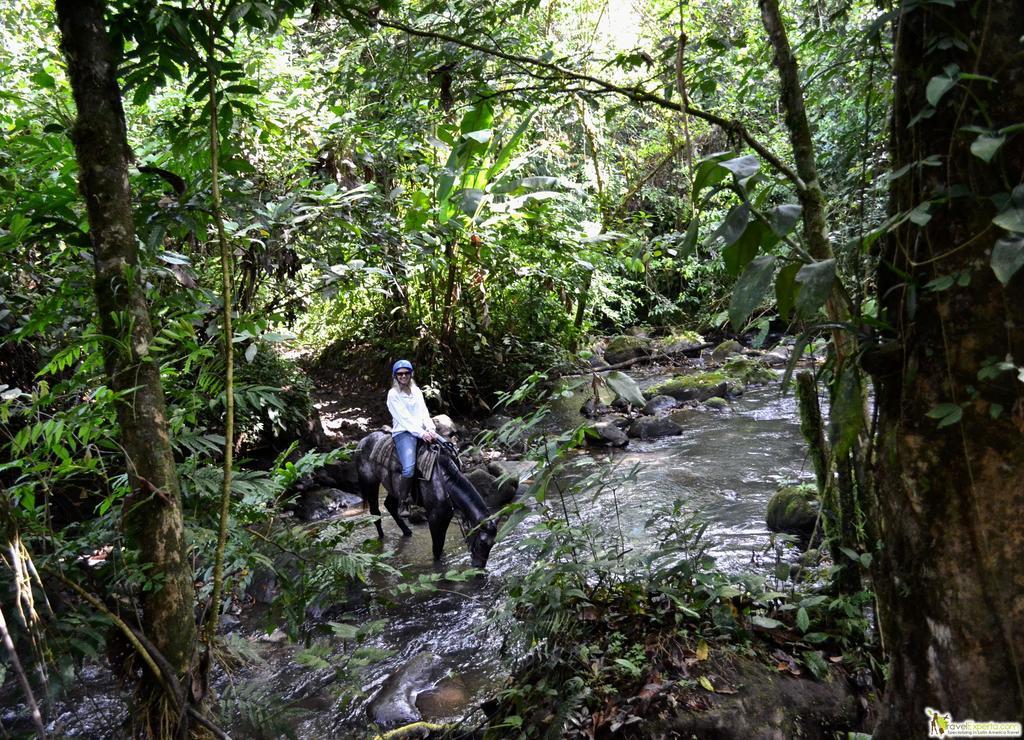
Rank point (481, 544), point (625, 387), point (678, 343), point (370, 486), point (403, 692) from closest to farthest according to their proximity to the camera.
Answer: point (625, 387)
point (403, 692)
point (481, 544)
point (370, 486)
point (678, 343)

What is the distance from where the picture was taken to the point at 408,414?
6.68m

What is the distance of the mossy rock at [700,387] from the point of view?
11.3 metres

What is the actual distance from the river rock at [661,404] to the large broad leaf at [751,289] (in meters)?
9.35

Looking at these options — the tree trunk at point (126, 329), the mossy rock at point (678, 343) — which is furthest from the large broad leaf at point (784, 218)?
the mossy rock at point (678, 343)

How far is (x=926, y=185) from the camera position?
143 centimetres

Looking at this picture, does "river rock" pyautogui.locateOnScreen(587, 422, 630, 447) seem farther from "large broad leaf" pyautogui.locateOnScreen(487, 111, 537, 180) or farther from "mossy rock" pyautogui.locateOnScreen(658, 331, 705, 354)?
"large broad leaf" pyautogui.locateOnScreen(487, 111, 537, 180)

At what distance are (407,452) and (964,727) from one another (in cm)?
555

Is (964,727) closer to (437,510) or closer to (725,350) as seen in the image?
(437,510)

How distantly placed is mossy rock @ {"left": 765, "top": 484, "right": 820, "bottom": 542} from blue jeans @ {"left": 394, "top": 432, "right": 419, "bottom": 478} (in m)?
3.32

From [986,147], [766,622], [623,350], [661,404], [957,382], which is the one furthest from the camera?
[623,350]

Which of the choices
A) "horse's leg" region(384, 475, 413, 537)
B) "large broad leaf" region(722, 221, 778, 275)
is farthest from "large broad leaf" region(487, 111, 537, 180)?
"horse's leg" region(384, 475, 413, 537)

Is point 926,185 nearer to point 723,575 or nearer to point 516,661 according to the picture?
point 723,575

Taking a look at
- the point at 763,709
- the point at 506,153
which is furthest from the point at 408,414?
the point at 506,153

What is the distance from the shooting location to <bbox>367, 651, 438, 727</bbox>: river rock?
365cm
